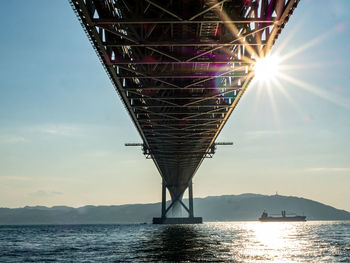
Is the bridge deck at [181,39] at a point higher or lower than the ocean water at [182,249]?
higher

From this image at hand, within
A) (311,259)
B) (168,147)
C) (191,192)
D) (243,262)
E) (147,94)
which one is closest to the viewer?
(243,262)

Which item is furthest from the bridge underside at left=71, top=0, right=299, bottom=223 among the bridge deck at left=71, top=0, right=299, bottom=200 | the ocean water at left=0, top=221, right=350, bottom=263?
the ocean water at left=0, top=221, right=350, bottom=263

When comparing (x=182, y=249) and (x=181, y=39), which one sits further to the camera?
(x=182, y=249)

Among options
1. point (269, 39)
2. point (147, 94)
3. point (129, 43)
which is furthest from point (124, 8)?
point (147, 94)

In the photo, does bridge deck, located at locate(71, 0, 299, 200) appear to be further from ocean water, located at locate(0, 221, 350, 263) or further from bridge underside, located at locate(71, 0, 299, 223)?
ocean water, located at locate(0, 221, 350, 263)

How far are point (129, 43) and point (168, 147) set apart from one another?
1317 inches

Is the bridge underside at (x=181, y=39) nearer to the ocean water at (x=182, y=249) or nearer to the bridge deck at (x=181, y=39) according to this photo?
the bridge deck at (x=181, y=39)

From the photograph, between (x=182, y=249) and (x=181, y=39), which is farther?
(x=182, y=249)

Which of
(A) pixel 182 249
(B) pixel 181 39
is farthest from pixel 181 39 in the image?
(A) pixel 182 249

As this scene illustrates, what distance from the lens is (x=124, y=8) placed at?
1659 centimetres

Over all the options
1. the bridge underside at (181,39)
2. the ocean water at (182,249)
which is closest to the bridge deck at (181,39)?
the bridge underside at (181,39)

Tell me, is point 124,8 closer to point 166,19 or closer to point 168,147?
point 166,19

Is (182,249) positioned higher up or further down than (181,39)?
further down

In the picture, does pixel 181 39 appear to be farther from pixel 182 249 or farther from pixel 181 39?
pixel 182 249
